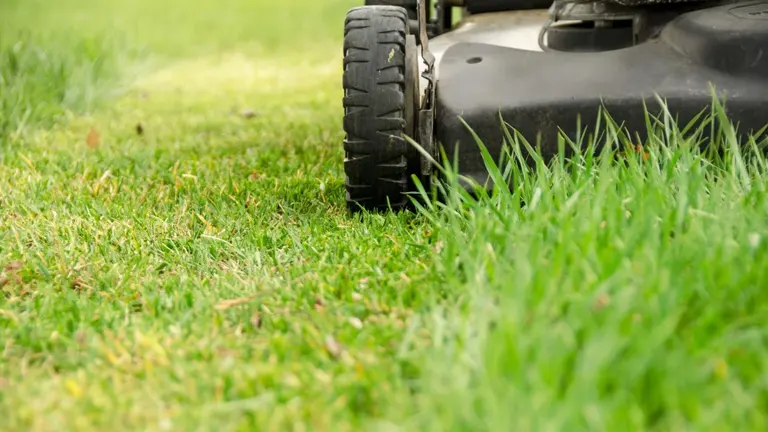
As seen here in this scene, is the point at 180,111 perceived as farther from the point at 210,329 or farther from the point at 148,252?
the point at 210,329

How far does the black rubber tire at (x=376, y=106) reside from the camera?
1854mm

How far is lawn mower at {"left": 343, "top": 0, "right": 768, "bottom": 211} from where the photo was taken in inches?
73.1

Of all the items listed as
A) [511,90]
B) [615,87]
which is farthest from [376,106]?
[615,87]

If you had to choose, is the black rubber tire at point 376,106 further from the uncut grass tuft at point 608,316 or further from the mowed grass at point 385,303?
the uncut grass tuft at point 608,316

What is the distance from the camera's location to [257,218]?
2021 mm

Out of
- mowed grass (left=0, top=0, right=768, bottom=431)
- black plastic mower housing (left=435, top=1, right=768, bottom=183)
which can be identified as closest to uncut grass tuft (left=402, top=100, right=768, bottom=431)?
mowed grass (left=0, top=0, right=768, bottom=431)

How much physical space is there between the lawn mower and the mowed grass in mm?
107

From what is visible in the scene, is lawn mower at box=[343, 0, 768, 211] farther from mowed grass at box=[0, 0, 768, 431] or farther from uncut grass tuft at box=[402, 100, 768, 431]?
uncut grass tuft at box=[402, 100, 768, 431]

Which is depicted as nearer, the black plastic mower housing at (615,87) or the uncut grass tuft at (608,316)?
the uncut grass tuft at (608,316)

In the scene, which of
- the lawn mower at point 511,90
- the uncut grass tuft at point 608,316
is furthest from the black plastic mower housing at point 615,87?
the uncut grass tuft at point 608,316

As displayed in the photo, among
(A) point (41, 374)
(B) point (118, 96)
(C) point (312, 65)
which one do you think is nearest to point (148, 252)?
(A) point (41, 374)

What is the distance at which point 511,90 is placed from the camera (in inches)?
76.4

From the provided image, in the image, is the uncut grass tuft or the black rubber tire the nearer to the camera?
the uncut grass tuft

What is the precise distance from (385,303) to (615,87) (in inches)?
33.2
